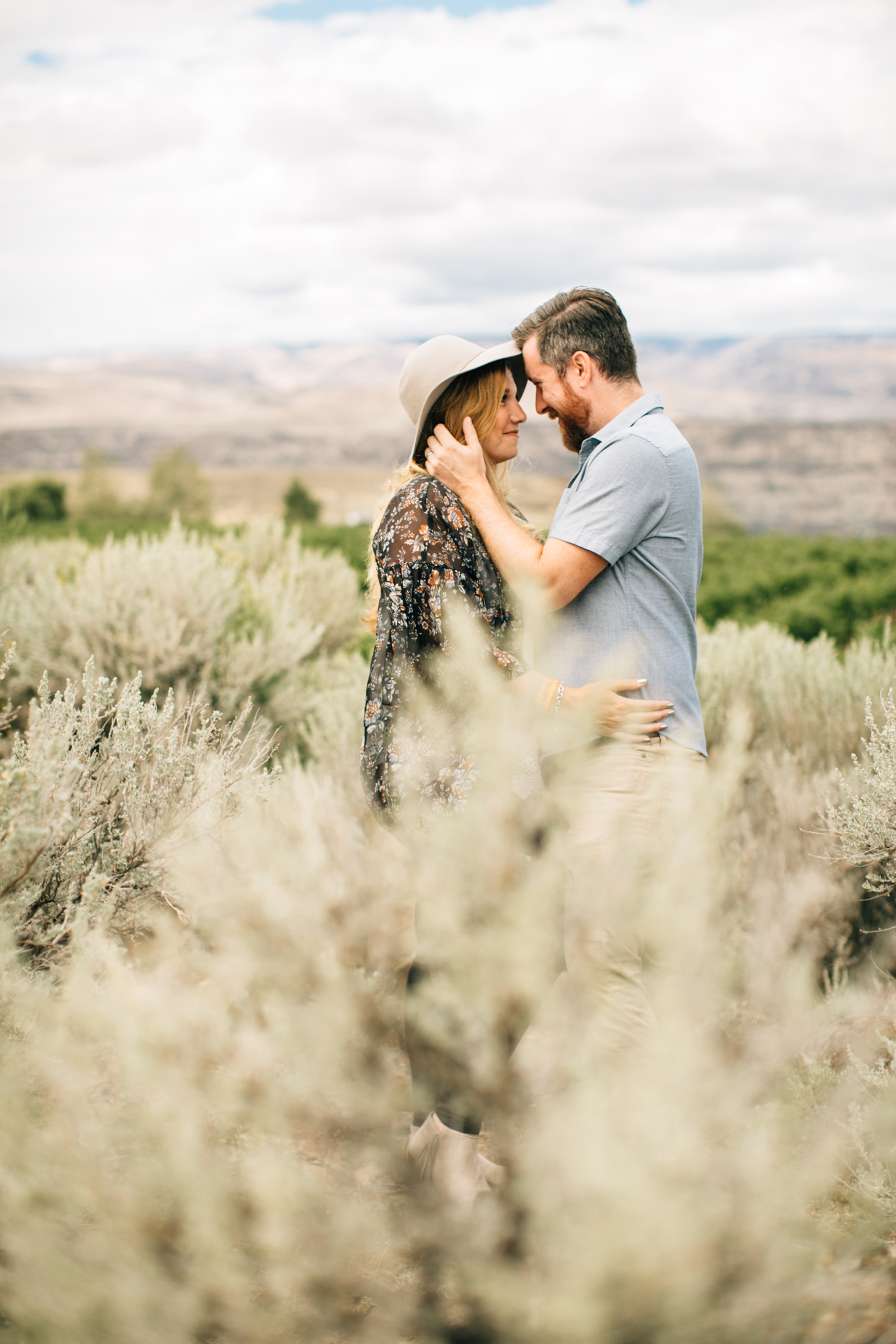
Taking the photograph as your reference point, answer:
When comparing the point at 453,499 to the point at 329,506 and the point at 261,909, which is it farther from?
the point at 329,506

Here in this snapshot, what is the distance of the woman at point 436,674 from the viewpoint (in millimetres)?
2102

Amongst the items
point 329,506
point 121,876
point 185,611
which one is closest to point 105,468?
point 329,506

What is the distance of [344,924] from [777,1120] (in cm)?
116

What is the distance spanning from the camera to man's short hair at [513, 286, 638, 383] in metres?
2.44

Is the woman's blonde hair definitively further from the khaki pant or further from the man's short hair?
the khaki pant

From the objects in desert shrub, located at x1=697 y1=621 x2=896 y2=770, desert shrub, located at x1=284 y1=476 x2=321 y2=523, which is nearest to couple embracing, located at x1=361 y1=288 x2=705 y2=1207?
desert shrub, located at x1=697 y1=621 x2=896 y2=770

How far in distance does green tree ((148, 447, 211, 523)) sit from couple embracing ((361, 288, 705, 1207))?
43.9 metres

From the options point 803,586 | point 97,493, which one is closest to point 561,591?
point 803,586

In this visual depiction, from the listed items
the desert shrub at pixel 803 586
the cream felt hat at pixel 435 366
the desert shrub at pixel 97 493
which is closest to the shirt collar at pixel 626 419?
the cream felt hat at pixel 435 366

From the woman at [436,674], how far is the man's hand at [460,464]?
0.05 meters

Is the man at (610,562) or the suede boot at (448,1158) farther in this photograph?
the man at (610,562)

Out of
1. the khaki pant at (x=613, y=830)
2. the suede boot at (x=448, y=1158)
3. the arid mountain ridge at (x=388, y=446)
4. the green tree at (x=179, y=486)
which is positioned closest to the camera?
the suede boot at (x=448, y=1158)

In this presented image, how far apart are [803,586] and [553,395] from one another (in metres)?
17.2

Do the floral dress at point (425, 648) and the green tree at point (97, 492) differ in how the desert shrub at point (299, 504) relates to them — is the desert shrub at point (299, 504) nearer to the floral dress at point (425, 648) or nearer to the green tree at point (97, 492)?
the green tree at point (97, 492)
